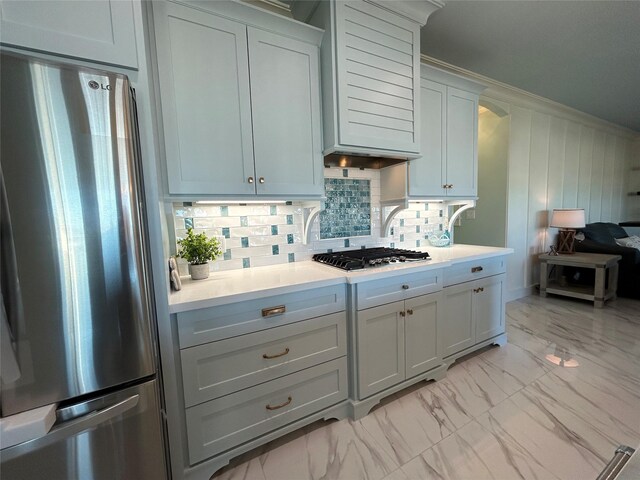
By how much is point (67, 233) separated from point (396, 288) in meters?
1.59

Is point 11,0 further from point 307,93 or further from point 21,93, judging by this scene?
point 307,93

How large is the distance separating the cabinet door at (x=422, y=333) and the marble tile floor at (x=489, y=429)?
8.0 inches

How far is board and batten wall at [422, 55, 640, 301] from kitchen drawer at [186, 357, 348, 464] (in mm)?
3089

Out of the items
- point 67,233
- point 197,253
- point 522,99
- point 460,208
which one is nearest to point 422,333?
point 460,208

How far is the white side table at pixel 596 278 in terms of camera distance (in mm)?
3361

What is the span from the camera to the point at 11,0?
0.77 m

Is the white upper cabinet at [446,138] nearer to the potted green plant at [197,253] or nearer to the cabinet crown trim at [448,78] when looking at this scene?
the cabinet crown trim at [448,78]

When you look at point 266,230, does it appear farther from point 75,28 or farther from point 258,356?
point 75,28

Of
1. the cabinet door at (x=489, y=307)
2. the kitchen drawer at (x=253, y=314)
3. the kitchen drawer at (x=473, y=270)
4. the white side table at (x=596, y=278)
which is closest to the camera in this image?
the kitchen drawer at (x=253, y=314)

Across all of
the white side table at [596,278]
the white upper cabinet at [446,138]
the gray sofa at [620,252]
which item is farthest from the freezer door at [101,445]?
the gray sofa at [620,252]

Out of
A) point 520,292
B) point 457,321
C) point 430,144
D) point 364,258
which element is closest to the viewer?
point 364,258

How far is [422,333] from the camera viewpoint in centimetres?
188

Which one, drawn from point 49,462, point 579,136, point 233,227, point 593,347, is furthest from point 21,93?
point 579,136

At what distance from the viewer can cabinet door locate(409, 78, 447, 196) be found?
2174 millimetres
